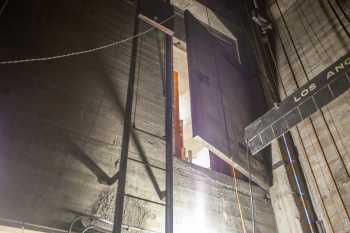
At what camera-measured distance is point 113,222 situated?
4.21m

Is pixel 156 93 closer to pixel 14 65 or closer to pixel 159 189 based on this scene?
pixel 159 189

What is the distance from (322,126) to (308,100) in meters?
0.93

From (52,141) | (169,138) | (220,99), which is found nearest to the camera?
(52,141)

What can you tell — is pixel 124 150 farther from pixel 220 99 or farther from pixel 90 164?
pixel 220 99

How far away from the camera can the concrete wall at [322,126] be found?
198 inches

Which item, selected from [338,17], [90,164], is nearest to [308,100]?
[338,17]

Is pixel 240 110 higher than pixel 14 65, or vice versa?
pixel 240 110

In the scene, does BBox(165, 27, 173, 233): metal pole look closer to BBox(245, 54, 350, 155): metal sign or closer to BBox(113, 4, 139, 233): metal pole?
BBox(113, 4, 139, 233): metal pole

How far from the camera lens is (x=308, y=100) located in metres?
4.99

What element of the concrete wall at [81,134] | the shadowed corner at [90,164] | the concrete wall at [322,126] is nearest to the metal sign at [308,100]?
the concrete wall at [322,126]

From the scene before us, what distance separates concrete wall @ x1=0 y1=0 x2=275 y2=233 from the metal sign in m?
1.24

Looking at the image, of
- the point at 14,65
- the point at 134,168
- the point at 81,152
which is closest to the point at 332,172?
the point at 134,168

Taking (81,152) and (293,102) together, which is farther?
(293,102)

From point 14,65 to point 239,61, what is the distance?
480 centimetres
